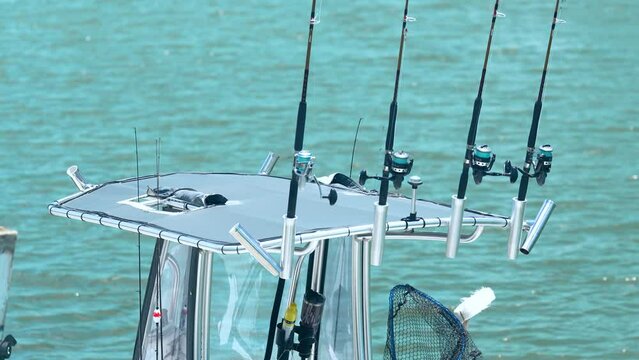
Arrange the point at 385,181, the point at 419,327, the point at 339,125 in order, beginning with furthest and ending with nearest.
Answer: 1. the point at 339,125
2. the point at 419,327
3. the point at 385,181

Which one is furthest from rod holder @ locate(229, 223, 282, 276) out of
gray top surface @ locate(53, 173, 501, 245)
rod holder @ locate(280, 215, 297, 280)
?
gray top surface @ locate(53, 173, 501, 245)

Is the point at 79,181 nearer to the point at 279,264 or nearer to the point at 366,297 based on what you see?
the point at 279,264

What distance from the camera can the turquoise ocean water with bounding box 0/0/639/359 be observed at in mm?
16484

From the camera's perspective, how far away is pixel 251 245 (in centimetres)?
810

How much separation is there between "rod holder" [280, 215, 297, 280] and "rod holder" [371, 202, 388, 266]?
22.3 inches

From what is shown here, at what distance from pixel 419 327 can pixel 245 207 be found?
138 centimetres

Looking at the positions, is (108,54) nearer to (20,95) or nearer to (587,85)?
(20,95)

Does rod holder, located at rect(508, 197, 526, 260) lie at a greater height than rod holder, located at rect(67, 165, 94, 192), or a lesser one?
greater

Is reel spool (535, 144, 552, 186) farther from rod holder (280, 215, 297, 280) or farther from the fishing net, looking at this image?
rod holder (280, 215, 297, 280)

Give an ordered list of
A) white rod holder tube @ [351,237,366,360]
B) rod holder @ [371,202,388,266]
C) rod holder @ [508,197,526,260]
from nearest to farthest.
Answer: rod holder @ [371,202,388,266]
rod holder @ [508,197,526,260]
white rod holder tube @ [351,237,366,360]

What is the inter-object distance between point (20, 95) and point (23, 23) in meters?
3.48

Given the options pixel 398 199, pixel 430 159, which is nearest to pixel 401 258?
pixel 430 159

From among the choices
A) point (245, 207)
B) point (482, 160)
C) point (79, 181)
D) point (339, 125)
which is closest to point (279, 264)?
point (245, 207)

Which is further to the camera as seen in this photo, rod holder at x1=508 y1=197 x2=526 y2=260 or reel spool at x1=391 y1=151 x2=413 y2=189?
rod holder at x1=508 y1=197 x2=526 y2=260
